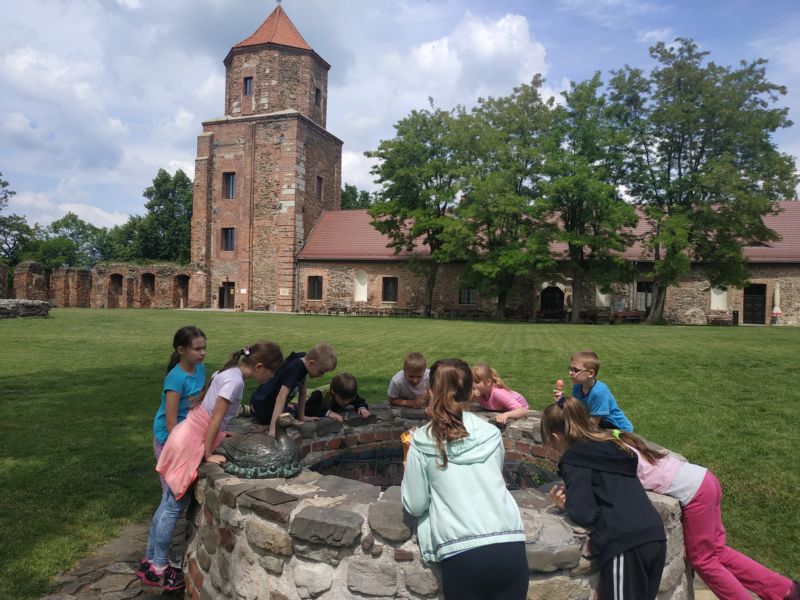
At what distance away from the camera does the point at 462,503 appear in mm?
2250

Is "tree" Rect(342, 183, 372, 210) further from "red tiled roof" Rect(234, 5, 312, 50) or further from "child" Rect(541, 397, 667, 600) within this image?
"child" Rect(541, 397, 667, 600)

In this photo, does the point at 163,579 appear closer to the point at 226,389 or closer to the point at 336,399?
the point at 226,389

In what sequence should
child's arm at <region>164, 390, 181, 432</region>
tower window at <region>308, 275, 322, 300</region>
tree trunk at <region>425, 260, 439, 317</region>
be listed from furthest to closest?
1. tower window at <region>308, 275, 322, 300</region>
2. tree trunk at <region>425, 260, 439, 317</region>
3. child's arm at <region>164, 390, 181, 432</region>

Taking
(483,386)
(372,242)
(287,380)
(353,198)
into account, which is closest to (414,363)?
(483,386)

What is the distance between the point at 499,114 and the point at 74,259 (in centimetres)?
5335

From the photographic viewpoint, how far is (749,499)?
448cm

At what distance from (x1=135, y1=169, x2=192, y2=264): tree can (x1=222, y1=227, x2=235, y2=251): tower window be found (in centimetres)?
2090

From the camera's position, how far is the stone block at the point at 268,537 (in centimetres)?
257

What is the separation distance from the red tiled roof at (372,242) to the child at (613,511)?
27.5 meters

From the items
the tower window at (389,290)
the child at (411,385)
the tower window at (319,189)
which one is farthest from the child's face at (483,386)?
the tower window at (319,189)

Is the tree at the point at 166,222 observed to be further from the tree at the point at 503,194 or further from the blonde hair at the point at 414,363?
the blonde hair at the point at 414,363

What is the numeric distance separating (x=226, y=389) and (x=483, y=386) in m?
2.61

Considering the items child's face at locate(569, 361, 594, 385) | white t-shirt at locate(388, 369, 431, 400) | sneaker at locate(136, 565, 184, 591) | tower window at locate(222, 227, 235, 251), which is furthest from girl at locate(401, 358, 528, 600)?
tower window at locate(222, 227, 235, 251)

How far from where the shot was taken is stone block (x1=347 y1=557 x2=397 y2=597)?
95.9 inches
